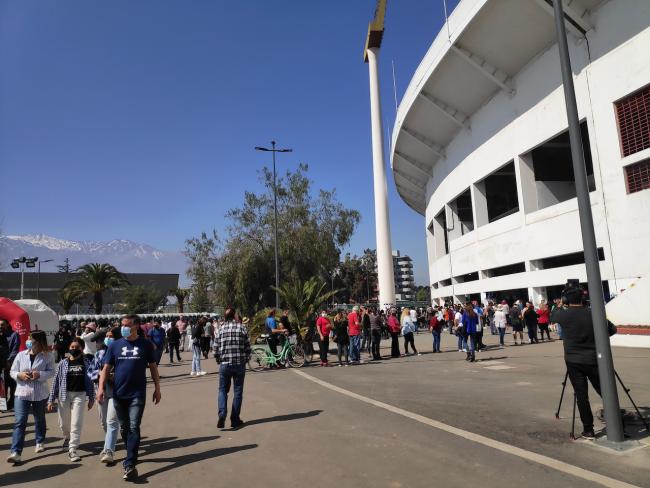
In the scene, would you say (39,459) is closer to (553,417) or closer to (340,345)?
(553,417)

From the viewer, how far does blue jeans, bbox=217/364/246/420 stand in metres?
6.71

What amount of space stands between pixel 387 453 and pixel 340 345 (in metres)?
9.30

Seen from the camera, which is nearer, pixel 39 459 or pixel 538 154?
pixel 39 459

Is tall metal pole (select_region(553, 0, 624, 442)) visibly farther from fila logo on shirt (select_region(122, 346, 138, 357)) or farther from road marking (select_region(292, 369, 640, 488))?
fila logo on shirt (select_region(122, 346, 138, 357))

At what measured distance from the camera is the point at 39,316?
59.0 ft

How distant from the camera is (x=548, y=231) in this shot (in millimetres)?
22500

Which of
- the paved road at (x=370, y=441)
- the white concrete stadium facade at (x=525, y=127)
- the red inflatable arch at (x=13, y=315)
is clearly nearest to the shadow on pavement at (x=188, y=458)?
the paved road at (x=370, y=441)

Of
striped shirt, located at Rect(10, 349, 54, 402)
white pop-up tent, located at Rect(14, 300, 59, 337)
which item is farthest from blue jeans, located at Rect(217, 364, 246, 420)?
white pop-up tent, located at Rect(14, 300, 59, 337)

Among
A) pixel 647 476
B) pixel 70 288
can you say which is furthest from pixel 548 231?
pixel 70 288

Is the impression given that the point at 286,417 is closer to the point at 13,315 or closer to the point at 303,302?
the point at 303,302

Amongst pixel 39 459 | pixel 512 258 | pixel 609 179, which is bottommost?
pixel 39 459

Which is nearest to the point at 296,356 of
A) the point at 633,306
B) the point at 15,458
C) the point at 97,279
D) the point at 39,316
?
the point at 39,316

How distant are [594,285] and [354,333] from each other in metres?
9.33

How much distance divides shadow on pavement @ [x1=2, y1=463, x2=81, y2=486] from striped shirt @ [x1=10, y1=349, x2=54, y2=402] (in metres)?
0.90
